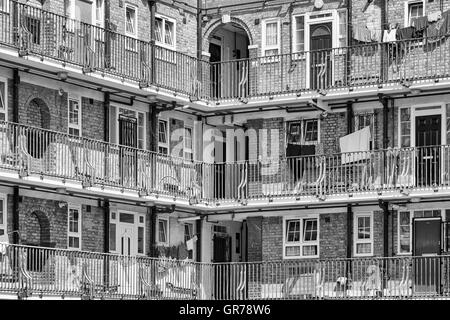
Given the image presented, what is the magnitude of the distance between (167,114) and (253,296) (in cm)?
665

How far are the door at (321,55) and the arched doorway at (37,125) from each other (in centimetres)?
907

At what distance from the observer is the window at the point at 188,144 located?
3725 cm

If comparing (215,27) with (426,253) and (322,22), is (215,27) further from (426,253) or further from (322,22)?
(426,253)

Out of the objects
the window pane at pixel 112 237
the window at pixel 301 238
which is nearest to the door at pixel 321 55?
the window at pixel 301 238

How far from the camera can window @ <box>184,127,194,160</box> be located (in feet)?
122

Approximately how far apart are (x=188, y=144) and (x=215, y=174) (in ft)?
4.87

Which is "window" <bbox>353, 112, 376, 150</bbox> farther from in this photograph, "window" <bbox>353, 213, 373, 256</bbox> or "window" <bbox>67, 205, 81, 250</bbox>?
"window" <bbox>67, 205, 81, 250</bbox>

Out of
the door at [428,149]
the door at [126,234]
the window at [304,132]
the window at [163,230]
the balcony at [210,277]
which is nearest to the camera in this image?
the balcony at [210,277]

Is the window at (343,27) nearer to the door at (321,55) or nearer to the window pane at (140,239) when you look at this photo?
the door at (321,55)

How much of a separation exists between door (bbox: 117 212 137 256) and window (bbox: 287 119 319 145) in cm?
613

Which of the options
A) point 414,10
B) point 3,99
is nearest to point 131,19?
point 3,99

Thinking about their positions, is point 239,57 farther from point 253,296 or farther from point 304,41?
point 253,296

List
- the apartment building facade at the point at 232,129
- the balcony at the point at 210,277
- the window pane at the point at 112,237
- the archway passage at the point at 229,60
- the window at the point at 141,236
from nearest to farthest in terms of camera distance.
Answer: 1. the balcony at the point at 210,277
2. the apartment building facade at the point at 232,129
3. the window pane at the point at 112,237
4. the window at the point at 141,236
5. the archway passage at the point at 229,60

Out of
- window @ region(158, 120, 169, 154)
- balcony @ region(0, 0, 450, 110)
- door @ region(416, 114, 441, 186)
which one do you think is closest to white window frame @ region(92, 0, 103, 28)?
balcony @ region(0, 0, 450, 110)
